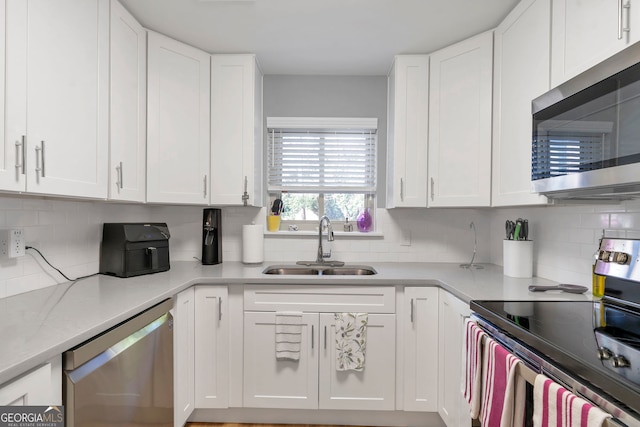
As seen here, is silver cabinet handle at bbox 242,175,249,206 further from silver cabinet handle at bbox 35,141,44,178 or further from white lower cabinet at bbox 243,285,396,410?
silver cabinet handle at bbox 35,141,44,178

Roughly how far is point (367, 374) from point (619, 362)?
137 centimetres

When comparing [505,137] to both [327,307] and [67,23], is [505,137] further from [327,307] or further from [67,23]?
[67,23]

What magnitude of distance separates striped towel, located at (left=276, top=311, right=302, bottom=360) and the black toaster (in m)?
0.81

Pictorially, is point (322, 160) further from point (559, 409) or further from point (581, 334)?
point (559, 409)

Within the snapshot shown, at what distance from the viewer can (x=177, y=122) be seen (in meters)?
2.20

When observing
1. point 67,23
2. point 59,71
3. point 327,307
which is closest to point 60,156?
point 59,71

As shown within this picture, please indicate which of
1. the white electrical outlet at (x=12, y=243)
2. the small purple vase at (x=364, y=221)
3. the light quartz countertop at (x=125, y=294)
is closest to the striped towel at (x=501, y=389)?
the light quartz countertop at (x=125, y=294)

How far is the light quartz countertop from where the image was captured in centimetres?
98

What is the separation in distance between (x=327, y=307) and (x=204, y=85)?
162 centimetres

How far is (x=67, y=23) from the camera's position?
1.40 metres

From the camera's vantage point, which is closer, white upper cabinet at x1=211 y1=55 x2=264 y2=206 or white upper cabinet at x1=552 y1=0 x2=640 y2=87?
white upper cabinet at x1=552 y1=0 x2=640 y2=87

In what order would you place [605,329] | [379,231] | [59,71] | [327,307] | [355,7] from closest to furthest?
[605,329]
[59,71]
[355,7]
[327,307]
[379,231]

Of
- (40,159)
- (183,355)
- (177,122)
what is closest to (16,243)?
(40,159)

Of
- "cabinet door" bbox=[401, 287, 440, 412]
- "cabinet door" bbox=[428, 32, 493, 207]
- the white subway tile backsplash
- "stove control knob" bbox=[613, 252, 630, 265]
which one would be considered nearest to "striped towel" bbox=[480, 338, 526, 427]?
"stove control knob" bbox=[613, 252, 630, 265]
